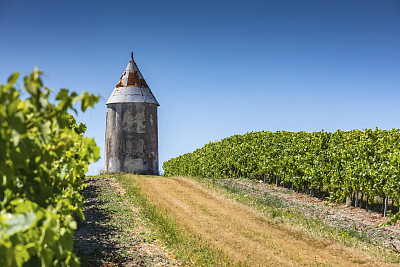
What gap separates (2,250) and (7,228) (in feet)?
0.73

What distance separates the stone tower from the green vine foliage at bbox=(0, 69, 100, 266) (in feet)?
80.4

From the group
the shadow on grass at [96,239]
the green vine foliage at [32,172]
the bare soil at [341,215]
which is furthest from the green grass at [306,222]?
the green vine foliage at [32,172]

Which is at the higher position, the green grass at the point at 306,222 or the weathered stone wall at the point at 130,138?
the weathered stone wall at the point at 130,138

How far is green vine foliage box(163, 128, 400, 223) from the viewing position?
1491 centimetres

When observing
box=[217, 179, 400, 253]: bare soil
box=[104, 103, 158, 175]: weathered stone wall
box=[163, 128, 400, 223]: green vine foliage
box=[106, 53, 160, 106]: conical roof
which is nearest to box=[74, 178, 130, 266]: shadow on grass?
box=[217, 179, 400, 253]: bare soil

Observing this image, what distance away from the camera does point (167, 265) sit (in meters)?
8.38

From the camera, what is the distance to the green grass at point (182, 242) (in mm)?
8672

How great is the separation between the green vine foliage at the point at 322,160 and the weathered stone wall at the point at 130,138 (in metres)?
6.08

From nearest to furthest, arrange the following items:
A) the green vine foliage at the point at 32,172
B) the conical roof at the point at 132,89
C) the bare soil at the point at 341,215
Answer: the green vine foliage at the point at 32,172 < the bare soil at the point at 341,215 < the conical roof at the point at 132,89

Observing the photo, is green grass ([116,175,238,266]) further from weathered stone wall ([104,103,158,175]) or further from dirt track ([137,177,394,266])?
weathered stone wall ([104,103,158,175])

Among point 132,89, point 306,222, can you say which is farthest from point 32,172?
point 132,89

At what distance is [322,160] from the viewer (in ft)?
58.6

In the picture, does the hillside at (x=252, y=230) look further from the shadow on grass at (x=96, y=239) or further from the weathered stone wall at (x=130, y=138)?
the weathered stone wall at (x=130, y=138)

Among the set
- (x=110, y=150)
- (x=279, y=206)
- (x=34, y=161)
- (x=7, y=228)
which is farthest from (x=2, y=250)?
(x=110, y=150)
